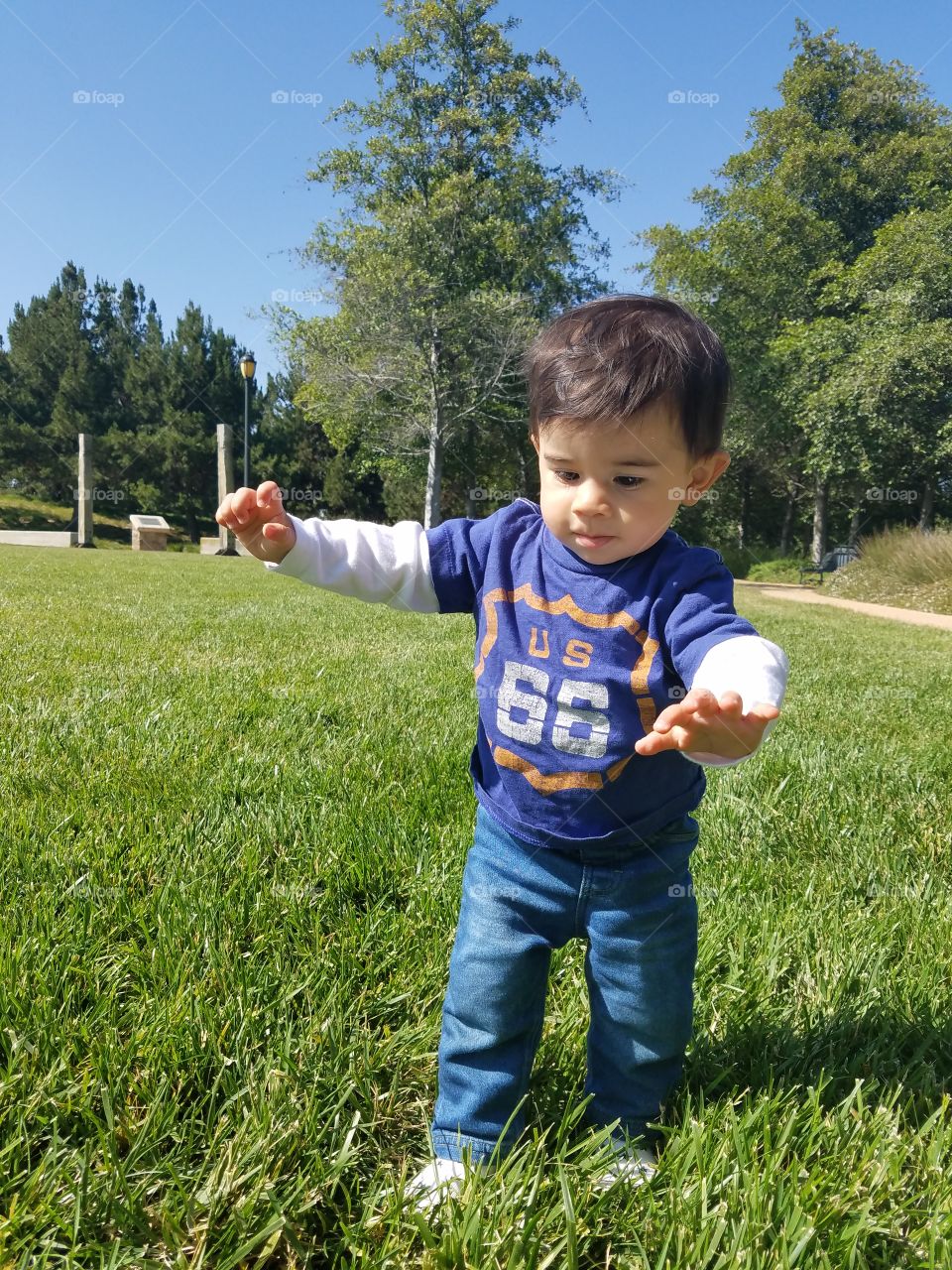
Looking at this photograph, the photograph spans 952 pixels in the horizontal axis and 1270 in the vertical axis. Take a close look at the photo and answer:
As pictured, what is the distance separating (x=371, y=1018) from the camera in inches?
64.3

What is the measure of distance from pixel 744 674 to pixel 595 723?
1.03 feet

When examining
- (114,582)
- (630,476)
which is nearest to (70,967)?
(630,476)

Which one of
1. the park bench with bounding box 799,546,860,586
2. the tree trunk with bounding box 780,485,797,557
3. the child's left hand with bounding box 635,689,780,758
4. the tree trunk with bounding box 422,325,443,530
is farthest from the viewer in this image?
the tree trunk with bounding box 780,485,797,557

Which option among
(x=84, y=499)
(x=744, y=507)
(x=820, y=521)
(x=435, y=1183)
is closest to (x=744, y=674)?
(x=435, y=1183)

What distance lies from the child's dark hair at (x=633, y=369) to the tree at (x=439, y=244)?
909 inches

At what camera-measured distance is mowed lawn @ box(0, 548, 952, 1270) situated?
1.16 m

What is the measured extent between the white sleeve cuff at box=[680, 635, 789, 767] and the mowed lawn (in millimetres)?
680

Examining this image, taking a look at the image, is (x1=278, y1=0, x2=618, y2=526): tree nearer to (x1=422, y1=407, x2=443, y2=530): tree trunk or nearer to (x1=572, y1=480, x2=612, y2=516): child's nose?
(x1=422, y1=407, x2=443, y2=530): tree trunk

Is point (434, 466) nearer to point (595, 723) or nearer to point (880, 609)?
point (880, 609)

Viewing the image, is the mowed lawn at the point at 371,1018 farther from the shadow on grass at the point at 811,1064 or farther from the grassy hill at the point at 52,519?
the grassy hill at the point at 52,519

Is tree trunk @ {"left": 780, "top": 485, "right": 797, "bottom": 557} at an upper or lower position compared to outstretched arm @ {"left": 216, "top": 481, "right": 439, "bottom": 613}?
upper

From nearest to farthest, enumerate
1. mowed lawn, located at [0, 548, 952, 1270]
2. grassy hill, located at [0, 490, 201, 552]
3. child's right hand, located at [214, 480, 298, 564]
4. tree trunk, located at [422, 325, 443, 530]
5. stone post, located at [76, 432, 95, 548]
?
mowed lawn, located at [0, 548, 952, 1270], child's right hand, located at [214, 480, 298, 564], tree trunk, located at [422, 325, 443, 530], stone post, located at [76, 432, 95, 548], grassy hill, located at [0, 490, 201, 552]

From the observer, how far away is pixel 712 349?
138cm

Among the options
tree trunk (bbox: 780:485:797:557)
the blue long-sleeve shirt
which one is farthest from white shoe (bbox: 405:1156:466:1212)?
tree trunk (bbox: 780:485:797:557)
